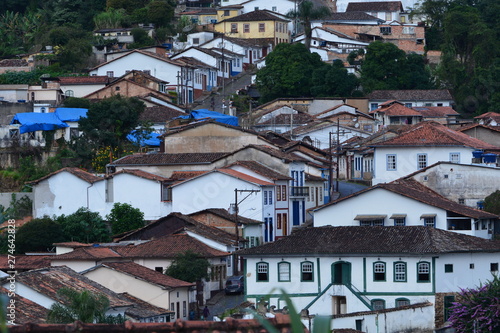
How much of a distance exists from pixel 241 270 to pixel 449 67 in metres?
41.9

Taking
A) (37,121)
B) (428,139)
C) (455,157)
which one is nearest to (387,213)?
(455,157)

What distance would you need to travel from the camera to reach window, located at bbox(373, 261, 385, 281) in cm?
4138

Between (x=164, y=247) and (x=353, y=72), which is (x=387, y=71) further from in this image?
(x=164, y=247)

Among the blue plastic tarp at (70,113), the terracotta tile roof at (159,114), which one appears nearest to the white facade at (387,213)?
the blue plastic tarp at (70,113)

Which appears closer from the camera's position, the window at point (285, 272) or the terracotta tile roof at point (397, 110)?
the window at point (285, 272)

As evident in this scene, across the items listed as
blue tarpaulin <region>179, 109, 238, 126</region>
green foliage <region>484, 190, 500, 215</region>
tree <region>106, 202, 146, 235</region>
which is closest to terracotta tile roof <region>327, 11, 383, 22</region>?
blue tarpaulin <region>179, 109, 238, 126</region>

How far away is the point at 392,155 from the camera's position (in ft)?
197

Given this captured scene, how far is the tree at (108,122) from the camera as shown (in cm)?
6556

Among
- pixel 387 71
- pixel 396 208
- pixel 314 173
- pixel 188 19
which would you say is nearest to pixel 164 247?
pixel 396 208

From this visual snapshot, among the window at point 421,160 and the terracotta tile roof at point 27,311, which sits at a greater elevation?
the terracotta tile roof at point 27,311

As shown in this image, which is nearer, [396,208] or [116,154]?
[396,208]

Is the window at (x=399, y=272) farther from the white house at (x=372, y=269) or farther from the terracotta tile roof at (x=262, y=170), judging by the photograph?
the terracotta tile roof at (x=262, y=170)

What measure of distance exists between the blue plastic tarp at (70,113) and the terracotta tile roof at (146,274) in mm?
27465

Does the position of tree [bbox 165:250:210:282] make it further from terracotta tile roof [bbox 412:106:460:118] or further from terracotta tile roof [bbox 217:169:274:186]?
terracotta tile roof [bbox 412:106:460:118]
